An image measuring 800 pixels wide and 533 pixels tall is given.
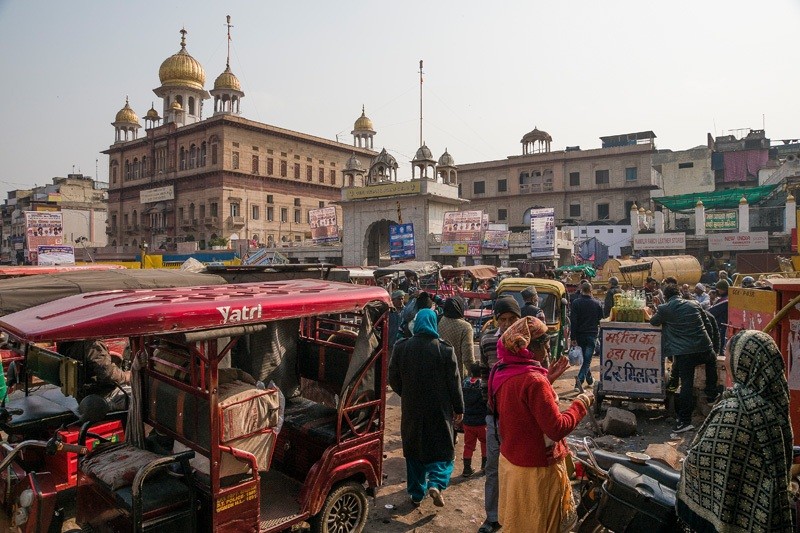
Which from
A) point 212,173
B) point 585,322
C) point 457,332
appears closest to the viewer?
point 457,332

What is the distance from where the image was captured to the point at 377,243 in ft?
125

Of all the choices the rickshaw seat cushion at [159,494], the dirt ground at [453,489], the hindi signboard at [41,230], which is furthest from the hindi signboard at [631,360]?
the hindi signboard at [41,230]

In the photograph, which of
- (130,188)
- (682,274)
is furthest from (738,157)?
(130,188)

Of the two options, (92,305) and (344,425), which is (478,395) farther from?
(92,305)

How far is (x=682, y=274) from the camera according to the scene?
2600cm

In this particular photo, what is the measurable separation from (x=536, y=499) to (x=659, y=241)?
3379cm

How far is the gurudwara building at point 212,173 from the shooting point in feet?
154

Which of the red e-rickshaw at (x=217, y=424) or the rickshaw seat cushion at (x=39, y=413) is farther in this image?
the rickshaw seat cushion at (x=39, y=413)

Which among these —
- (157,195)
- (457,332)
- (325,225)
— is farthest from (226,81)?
(457,332)

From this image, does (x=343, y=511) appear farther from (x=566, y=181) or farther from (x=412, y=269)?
(x=566, y=181)

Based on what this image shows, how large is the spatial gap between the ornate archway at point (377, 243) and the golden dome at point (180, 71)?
91.5 ft

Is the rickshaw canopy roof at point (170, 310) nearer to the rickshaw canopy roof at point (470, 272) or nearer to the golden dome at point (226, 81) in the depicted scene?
A: the rickshaw canopy roof at point (470, 272)

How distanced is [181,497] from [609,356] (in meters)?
5.86

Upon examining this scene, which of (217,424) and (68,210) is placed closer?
(217,424)
